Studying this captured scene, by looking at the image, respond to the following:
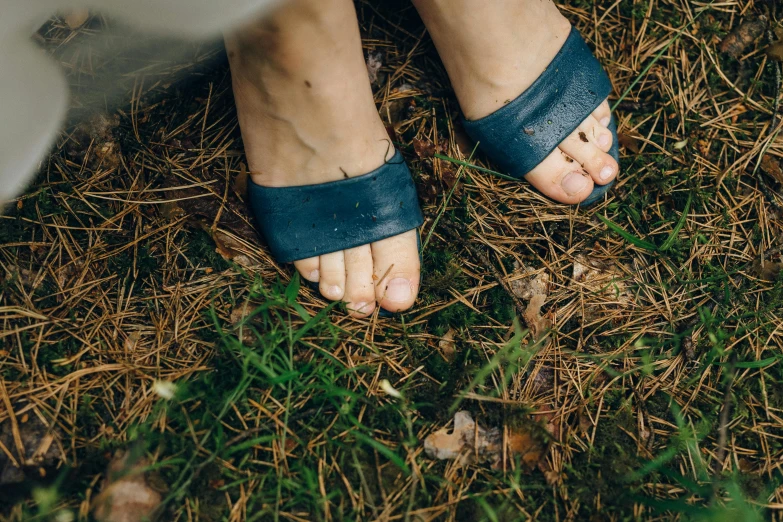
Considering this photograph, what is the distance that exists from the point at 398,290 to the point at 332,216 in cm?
29

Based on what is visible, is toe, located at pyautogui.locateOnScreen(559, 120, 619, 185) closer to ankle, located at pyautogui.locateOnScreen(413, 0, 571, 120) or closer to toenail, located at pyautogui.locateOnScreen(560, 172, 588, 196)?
toenail, located at pyautogui.locateOnScreen(560, 172, 588, 196)

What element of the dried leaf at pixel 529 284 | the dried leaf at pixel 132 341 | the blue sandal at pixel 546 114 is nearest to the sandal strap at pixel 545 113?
the blue sandal at pixel 546 114

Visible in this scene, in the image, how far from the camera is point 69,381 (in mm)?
1355

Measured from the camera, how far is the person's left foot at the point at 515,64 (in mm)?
1526

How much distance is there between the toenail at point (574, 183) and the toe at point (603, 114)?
205 millimetres

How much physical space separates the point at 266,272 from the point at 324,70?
1.96ft

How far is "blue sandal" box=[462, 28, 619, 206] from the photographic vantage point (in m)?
1.59

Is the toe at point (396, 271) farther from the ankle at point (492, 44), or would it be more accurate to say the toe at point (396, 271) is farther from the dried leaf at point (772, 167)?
the dried leaf at point (772, 167)

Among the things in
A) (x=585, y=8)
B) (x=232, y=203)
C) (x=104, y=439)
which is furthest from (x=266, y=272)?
(x=585, y=8)

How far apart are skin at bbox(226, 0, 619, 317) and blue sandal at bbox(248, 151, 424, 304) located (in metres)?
0.03

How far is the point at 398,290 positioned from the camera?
151 cm

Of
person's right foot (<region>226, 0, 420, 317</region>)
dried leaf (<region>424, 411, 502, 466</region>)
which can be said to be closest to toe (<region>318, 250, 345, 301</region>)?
person's right foot (<region>226, 0, 420, 317</region>)

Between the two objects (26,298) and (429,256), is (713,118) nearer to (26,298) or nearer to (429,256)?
(429,256)

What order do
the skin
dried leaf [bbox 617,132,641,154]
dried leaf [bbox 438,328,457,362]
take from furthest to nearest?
dried leaf [bbox 617,132,641,154]
dried leaf [bbox 438,328,457,362]
the skin
